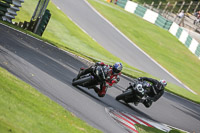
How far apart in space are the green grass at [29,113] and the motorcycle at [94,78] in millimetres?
3796

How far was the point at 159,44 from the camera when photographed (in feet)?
145

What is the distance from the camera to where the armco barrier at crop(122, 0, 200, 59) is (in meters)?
47.2

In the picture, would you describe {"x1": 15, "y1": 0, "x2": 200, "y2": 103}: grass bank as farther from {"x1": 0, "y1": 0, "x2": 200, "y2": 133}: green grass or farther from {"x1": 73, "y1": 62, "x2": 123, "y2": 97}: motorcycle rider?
{"x1": 0, "y1": 0, "x2": 200, "y2": 133}: green grass

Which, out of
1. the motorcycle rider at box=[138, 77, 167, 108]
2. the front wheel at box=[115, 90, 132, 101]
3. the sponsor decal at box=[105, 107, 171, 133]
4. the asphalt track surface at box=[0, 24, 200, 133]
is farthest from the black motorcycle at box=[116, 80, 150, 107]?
the sponsor decal at box=[105, 107, 171, 133]

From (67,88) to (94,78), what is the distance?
1263 millimetres

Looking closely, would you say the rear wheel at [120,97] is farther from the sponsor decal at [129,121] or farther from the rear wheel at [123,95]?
the sponsor decal at [129,121]

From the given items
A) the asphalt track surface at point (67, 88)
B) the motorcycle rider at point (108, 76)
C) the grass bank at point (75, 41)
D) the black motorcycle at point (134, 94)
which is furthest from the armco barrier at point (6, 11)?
the motorcycle rider at point (108, 76)

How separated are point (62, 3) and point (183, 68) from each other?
12415 millimetres

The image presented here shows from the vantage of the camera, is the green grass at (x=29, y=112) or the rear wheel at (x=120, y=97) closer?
the green grass at (x=29, y=112)

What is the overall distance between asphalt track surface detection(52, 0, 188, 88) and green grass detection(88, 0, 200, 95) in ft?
5.68

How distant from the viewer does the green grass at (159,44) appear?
3878cm

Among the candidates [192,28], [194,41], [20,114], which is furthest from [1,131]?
[192,28]

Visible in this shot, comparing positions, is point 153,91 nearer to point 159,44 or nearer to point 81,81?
point 81,81

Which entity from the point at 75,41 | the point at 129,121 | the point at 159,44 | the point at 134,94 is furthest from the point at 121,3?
the point at 129,121
